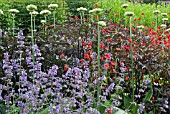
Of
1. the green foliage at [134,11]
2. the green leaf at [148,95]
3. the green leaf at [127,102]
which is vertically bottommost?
the green leaf at [127,102]

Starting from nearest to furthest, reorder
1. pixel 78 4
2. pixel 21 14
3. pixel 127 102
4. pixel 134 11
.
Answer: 1. pixel 127 102
2. pixel 21 14
3. pixel 134 11
4. pixel 78 4

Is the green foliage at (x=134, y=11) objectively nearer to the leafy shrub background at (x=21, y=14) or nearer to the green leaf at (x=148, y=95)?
the leafy shrub background at (x=21, y=14)

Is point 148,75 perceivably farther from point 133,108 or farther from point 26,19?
point 26,19

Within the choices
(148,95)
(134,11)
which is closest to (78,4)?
(134,11)

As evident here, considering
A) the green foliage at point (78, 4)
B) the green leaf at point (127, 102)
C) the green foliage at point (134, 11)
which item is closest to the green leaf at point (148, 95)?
the green leaf at point (127, 102)

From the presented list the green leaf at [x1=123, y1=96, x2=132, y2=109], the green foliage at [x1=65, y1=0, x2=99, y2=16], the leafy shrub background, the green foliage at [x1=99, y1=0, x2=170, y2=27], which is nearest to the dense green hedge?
the leafy shrub background

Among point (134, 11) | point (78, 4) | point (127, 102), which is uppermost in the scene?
point (78, 4)

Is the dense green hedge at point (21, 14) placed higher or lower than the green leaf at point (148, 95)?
higher

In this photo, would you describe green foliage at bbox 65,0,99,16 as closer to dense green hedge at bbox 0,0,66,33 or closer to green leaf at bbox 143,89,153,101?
dense green hedge at bbox 0,0,66,33

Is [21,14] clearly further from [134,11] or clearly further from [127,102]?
[127,102]

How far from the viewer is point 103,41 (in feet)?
14.2

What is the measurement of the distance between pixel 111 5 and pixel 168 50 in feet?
19.0

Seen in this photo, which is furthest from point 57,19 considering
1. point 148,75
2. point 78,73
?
point 78,73

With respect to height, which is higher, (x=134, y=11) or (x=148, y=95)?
(x=134, y=11)
